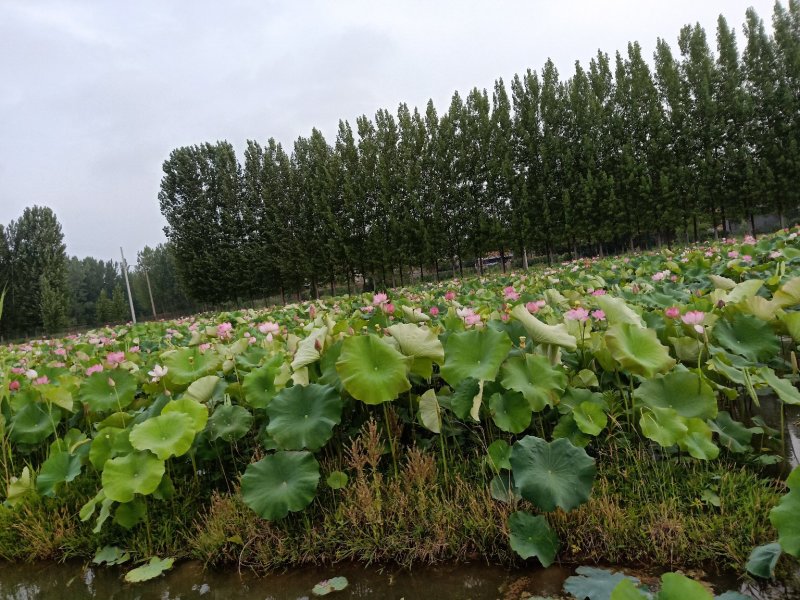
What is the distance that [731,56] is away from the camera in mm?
23891

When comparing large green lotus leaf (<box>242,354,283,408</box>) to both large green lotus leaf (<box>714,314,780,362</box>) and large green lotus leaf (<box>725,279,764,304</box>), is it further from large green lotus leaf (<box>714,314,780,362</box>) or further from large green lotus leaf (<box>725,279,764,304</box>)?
large green lotus leaf (<box>725,279,764,304</box>)

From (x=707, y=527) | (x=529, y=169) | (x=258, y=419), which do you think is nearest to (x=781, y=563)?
(x=707, y=527)

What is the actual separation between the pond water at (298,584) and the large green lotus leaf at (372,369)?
0.73 metres

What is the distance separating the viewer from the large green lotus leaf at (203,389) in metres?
2.57

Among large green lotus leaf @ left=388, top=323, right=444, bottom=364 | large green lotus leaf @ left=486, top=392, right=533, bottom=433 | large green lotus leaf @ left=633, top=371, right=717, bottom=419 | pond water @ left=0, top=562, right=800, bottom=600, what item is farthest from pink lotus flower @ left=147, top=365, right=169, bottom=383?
large green lotus leaf @ left=633, top=371, right=717, bottom=419

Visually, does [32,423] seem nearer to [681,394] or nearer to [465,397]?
[465,397]

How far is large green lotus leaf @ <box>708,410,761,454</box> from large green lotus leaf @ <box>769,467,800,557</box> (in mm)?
776

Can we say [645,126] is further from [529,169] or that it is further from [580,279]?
[580,279]

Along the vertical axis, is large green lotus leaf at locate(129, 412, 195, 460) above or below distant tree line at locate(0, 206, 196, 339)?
below

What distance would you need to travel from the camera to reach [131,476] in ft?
7.30

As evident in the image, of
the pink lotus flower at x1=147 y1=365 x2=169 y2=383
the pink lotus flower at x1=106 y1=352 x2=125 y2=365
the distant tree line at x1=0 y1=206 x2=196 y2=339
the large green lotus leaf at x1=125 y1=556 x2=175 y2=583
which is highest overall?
the distant tree line at x1=0 y1=206 x2=196 y2=339

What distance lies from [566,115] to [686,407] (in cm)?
2686

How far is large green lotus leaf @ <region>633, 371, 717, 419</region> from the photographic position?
2.05 meters

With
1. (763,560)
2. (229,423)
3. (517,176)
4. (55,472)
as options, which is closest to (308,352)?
(229,423)
